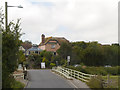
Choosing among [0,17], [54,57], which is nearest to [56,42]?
[54,57]

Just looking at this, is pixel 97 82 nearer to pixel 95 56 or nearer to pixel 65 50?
pixel 95 56

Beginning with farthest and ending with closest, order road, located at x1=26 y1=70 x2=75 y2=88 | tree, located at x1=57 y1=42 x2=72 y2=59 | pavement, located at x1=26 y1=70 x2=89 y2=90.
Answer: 1. tree, located at x1=57 y1=42 x2=72 y2=59
2. road, located at x1=26 y1=70 x2=75 y2=88
3. pavement, located at x1=26 y1=70 x2=89 y2=90

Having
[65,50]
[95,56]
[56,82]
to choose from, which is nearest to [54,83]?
[56,82]

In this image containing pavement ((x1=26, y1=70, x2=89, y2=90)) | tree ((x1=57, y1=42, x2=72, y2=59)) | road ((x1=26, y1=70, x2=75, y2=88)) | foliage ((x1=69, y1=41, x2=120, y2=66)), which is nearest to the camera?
pavement ((x1=26, y1=70, x2=89, y2=90))

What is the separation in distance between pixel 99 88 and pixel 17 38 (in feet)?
20.6

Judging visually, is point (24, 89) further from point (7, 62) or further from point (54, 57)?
point (54, 57)

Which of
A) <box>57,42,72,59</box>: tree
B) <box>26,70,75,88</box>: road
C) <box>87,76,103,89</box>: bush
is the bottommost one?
<box>26,70,75,88</box>: road

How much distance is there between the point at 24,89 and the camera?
57.4 feet

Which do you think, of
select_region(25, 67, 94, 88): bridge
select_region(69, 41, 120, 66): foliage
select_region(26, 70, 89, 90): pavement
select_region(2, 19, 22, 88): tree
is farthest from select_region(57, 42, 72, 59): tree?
select_region(2, 19, 22, 88): tree

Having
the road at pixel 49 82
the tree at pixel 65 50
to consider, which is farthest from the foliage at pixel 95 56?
the road at pixel 49 82

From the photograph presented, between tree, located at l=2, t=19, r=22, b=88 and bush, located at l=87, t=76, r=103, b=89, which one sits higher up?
tree, located at l=2, t=19, r=22, b=88

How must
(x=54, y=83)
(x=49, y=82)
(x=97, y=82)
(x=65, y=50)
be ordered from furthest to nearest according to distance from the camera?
(x=65, y=50)
(x=49, y=82)
(x=54, y=83)
(x=97, y=82)

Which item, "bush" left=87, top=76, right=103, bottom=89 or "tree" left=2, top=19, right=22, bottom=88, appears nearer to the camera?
"tree" left=2, top=19, right=22, bottom=88

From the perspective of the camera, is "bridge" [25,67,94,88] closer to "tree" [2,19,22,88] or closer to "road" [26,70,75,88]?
"road" [26,70,75,88]
